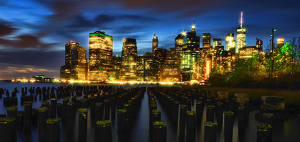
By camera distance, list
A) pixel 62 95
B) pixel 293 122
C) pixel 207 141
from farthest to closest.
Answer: pixel 62 95, pixel 293 122, pixel 207 141

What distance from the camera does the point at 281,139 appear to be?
30.6ft

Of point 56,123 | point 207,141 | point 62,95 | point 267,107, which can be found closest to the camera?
point 207,141

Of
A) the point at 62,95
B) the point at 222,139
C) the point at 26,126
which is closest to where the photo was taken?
the point at 222,139

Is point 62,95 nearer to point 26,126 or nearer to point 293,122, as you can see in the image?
point 26,126

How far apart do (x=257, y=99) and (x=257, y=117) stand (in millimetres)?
6427

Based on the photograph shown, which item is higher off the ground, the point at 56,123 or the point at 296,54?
the point at 296,54

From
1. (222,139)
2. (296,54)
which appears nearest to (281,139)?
(222,139)

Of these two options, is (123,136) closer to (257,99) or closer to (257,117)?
(257,117)

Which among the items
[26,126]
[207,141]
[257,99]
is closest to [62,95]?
[26,126]

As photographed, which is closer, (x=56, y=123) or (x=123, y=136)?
(x=56, y=123)

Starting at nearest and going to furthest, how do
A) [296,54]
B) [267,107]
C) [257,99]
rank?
[267,107], [257,99], [296,54]

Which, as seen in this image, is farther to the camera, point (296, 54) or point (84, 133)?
point (296, 54)

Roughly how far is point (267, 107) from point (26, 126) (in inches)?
588

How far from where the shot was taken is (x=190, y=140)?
845 centimetres
